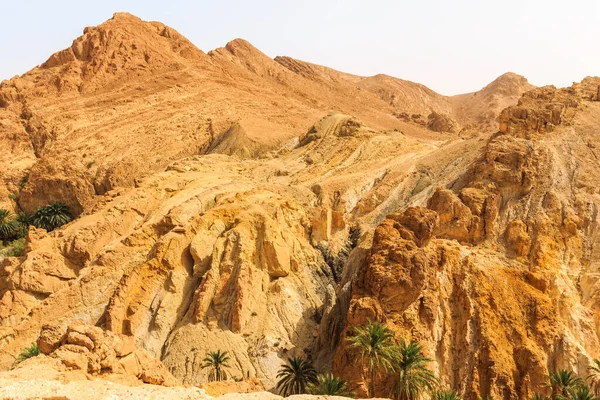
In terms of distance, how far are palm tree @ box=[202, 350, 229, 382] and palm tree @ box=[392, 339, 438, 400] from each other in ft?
28.7

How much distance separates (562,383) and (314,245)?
1719cm

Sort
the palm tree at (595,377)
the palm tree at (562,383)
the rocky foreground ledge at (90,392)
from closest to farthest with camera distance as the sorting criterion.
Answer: the rocky foreground ledge at (90,392) → the palm tree at (562,383) → the palm tree at (595,377)

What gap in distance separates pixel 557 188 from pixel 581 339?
35.6 feet

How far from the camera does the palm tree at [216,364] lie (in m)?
31.1

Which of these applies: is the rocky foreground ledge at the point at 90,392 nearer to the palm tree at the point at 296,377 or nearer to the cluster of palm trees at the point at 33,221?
the palm tree at the point at 296,377

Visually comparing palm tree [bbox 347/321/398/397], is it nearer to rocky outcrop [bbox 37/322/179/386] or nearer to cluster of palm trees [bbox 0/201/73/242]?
rocky outcrop [bbox 37/322/179/386]

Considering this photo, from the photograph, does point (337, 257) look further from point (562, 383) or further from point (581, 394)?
point (581, 394)

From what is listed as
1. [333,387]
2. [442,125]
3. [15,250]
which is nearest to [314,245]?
[333,387]

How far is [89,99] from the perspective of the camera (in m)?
68.1

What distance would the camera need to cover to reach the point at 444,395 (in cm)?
2548

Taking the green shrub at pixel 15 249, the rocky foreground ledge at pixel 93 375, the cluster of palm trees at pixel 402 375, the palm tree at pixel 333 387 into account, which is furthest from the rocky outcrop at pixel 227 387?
the green shrub at pixel 15 249

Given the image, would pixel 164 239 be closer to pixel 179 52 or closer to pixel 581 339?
pixel 581 339

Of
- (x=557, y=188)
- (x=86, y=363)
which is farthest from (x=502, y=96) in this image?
(x=86, y=363)

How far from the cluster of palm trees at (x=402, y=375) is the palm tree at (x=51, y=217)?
99.0 feet
